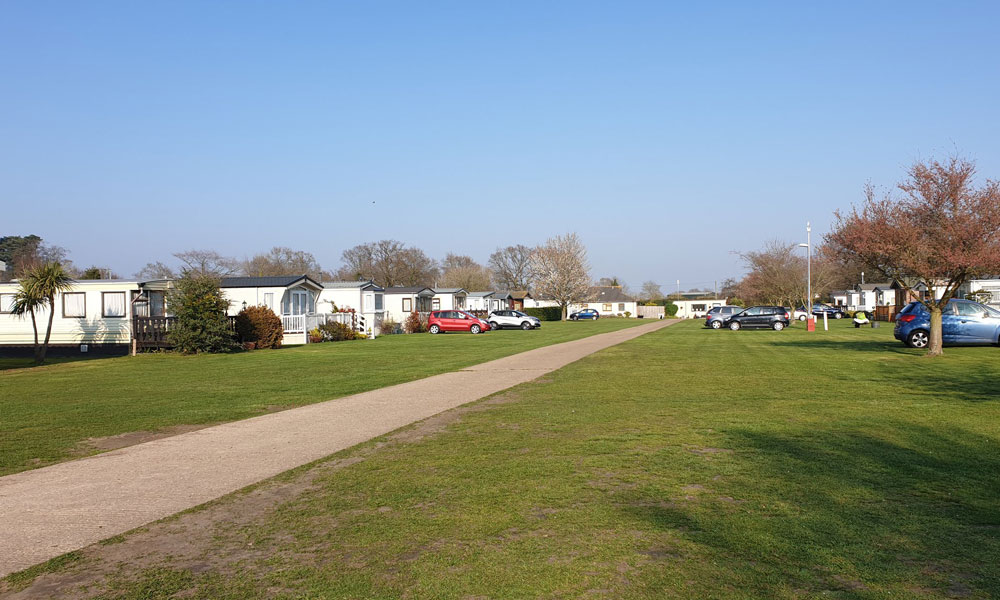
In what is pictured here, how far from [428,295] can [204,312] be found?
29375 mm

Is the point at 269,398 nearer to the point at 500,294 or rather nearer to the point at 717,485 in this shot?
the point at 717,485

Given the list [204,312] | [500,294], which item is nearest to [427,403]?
[204,312]

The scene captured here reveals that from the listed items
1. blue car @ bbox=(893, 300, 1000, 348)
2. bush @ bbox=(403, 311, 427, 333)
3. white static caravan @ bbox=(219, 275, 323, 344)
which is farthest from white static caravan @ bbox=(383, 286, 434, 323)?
blue car @ bbox=(893, 300, 1000, 348)

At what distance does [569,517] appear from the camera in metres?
5.63

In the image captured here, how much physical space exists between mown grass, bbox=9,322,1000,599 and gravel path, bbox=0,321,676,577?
697mm

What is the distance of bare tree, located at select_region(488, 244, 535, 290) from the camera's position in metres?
121

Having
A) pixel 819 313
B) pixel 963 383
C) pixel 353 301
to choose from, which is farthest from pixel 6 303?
pixel 819 313

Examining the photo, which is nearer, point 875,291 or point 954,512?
point 954,512

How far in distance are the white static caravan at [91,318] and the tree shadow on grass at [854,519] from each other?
97.2ft

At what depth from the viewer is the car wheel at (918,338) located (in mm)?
24703

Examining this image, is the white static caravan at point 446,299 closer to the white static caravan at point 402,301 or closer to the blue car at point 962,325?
the white static caravan at point 402,301

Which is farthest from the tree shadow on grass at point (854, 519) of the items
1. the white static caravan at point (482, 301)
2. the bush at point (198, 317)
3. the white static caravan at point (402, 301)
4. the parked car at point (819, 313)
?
the white static caravan at point (482, 301)

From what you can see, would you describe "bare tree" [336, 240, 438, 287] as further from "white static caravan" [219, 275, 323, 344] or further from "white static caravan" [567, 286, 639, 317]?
"white static caravan" [219, 275, 323, 344]

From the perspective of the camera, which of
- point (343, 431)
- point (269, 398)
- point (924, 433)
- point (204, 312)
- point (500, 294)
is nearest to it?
point (924, 433)
